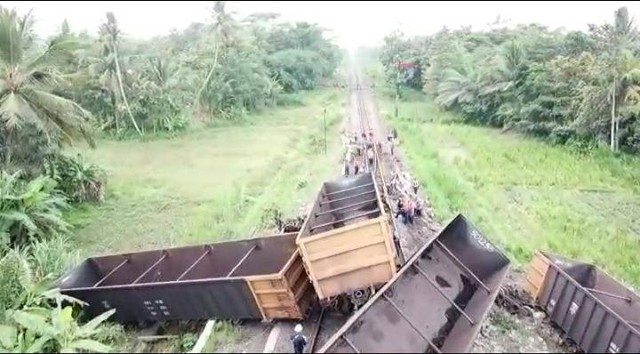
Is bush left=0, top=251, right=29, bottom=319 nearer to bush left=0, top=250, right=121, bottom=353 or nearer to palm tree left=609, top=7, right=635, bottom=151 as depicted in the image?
bush left=0, top=250, right=121, bottom=353

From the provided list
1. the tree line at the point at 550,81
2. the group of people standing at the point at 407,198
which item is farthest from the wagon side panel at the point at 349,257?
the tree line at the point at 550,81

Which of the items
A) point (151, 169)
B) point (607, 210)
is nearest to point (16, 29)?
point (151, 169)

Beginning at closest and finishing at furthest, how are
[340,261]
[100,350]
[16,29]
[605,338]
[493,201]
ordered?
[100,350] < [605,338] < [340,261] < [16,29] < [493,201]

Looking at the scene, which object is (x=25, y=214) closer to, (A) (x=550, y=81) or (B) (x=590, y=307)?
(B) (x=590, y=307)

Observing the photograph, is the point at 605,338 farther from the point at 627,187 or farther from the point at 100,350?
the point at 627,187

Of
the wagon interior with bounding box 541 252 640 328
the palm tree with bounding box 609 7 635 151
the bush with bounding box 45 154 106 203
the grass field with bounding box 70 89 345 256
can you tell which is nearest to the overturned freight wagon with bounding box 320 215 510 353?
the wagon interior with bounding box 541 252 640 328

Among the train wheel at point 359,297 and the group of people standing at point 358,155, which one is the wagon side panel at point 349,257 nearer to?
the train wheel at point 359,297

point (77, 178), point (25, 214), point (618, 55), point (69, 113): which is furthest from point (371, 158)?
point (25, 214)
